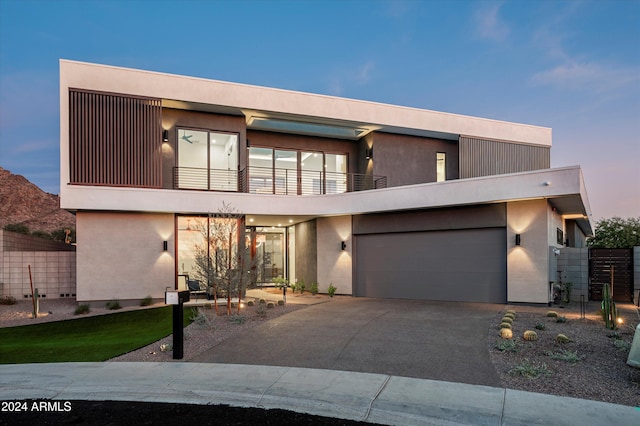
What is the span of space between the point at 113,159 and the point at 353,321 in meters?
10.8

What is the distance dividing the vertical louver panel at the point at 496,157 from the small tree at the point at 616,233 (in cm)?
1643

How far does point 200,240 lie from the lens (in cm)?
1562

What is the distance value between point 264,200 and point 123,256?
5671 mm

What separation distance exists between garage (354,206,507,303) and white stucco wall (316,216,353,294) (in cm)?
38

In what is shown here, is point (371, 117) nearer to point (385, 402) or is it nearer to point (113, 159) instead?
point (113, 159)

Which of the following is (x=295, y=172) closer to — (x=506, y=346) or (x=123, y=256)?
(x=123, y=256)

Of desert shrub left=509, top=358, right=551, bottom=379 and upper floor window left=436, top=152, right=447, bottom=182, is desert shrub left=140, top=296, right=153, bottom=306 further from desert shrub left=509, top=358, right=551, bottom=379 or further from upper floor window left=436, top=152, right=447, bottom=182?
upper floor window left=436, top=152, right=447, bottom=182

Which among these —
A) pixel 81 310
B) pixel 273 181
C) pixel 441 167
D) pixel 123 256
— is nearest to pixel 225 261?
pixel 123 256

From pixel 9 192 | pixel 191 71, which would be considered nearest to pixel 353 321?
pixel 9 192

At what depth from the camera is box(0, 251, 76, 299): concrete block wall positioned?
15469 mm

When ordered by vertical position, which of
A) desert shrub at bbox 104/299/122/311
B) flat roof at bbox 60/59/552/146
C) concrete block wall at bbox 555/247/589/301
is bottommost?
desert shrub at bbox 104/299/122/311

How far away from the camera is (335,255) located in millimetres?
17141

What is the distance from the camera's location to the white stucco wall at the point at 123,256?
1445 cm

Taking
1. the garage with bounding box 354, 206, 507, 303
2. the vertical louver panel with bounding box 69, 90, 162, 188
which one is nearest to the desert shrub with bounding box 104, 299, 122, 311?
the vertical louver panel with bounding box 69, 90, 162, 188
